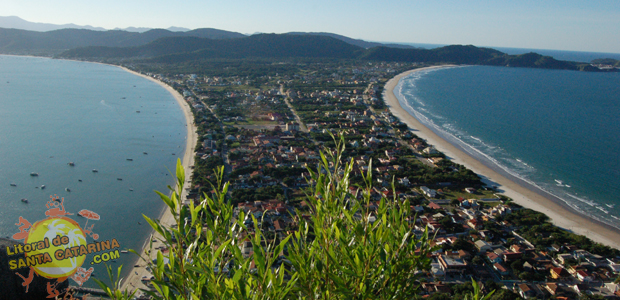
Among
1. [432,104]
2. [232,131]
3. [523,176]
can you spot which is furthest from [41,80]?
[523,176]

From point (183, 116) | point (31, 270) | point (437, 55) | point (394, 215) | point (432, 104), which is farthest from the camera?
point (437, 55)

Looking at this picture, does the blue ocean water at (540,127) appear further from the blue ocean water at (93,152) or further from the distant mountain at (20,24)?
the distant mountain at (20,24)

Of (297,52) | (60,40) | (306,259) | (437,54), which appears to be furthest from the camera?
(60,40)

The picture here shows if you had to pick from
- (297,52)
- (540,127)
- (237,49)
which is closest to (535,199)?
(540,127)

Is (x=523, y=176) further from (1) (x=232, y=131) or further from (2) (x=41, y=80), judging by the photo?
(2) (x=41, y=80)

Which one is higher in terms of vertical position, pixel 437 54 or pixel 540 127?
pixel 437 54

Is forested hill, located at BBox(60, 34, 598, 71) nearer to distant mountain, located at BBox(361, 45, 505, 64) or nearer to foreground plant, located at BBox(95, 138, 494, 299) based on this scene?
distant mountain, located at BBox(361, 45, 505, 64)

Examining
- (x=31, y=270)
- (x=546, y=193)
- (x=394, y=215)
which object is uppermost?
(x=394, y=215)

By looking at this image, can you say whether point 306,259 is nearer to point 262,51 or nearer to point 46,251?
point 46,251
